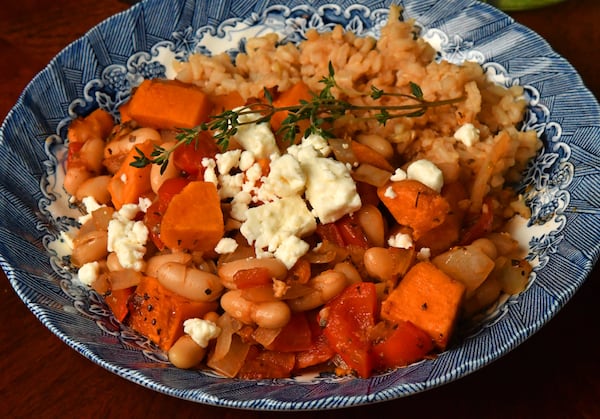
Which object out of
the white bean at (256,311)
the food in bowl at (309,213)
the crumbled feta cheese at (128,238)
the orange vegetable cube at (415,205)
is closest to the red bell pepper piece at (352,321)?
the food in bowl at (309,213)

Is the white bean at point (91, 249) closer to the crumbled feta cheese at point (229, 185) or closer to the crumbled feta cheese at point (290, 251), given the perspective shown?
the crumbled feta cheese at point (229, 185)

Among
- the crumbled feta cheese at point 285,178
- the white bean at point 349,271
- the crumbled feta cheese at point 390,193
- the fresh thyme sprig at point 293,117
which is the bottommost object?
the white bean at point 349,271

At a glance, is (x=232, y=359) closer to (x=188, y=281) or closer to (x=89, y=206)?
(x=188, y=281)

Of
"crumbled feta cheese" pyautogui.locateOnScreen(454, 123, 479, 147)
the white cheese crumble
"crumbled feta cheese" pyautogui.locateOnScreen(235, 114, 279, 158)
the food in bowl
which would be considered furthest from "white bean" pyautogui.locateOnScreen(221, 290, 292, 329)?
"crumbled feta cheese" pyautogui.locateOnScreen(454, 123, 479, 147)

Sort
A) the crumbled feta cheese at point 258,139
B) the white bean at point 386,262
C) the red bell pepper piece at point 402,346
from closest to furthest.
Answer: the red bell pepper piece at point 402,346, the white bean at point 386,262, the crumbled feta cheese at point 258,139

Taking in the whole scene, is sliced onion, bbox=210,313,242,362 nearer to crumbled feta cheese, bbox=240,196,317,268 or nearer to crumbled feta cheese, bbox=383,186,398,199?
crumbled feta cheese, bbox=240,196,317,268

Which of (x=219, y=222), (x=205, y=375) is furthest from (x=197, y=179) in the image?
(x=205, y=375)

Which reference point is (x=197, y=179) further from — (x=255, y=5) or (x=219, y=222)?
(x=255, y=5)
